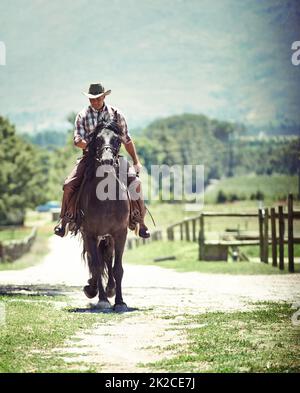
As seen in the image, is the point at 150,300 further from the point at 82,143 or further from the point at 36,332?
the point at 36,332

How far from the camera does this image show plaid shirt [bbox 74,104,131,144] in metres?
16.1

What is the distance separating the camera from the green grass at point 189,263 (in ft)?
83.8

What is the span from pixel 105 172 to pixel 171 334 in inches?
112

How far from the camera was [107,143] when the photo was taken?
15.4 meters

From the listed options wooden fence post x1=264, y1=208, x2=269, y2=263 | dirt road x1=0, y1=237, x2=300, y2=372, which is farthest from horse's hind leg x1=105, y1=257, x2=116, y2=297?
wooden fence post x1=264, y1=208, x2=269, y2=263

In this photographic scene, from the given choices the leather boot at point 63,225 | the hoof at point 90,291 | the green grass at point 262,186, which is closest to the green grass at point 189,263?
the hoof at point 90,291

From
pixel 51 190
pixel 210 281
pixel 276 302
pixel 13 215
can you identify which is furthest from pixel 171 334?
pixel 51 190

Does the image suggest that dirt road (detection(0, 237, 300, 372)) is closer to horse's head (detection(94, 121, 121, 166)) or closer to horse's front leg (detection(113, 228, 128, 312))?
horse's front leg (detection(113, 228, 128, 312))

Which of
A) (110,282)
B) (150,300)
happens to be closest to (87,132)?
(110,282)

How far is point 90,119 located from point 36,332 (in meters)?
3.82

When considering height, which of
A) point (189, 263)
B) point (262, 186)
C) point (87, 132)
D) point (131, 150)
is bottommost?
point (262, 186)

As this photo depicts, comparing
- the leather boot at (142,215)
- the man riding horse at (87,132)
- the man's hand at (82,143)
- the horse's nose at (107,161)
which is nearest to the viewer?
the horse's nose at (107,161)

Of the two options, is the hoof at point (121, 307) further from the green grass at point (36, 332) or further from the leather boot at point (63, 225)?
the leather boot at point (63, 225)

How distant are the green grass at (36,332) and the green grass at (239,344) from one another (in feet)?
3.89
